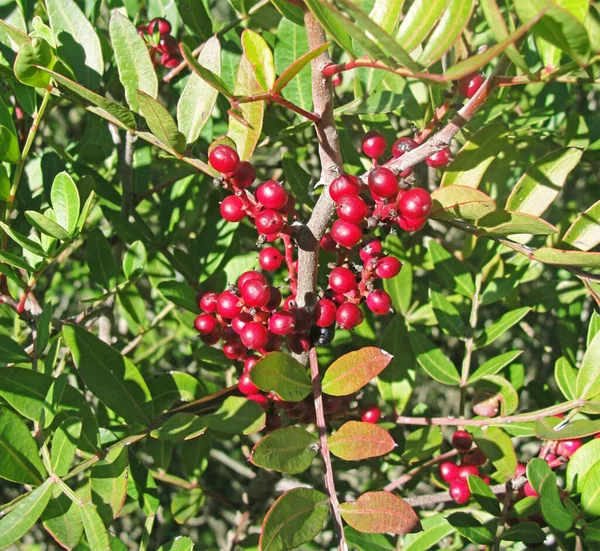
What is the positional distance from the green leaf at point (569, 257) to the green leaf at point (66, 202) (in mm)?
655

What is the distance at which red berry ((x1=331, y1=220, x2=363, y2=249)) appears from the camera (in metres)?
0.91

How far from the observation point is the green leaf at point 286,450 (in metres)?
0.90

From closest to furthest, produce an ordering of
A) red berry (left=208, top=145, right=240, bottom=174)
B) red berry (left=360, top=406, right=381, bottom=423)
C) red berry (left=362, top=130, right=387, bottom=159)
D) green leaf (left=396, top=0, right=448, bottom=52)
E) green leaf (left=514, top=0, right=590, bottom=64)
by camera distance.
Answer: green leaf (left=514, top=0, right=590, bottom=64), green leaf (left=396, top=0, right=448, bottom=52), red berry (left=208, top=145, right=240, bottom=174), red berry (left=362, top=130, right=387, bottom=159), red berry (left=360, top=406, right=381, bottom=423)

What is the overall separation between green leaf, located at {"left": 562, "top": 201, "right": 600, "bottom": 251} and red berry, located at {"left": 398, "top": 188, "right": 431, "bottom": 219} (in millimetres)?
276

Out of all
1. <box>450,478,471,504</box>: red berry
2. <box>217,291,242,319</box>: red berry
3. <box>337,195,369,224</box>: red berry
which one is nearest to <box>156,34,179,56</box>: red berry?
<box>217,291,242,319</box>: red berry

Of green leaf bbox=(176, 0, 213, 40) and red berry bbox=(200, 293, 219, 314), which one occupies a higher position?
green leaf bbox=(176, 0, 213, 40)

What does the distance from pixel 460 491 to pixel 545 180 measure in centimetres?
61

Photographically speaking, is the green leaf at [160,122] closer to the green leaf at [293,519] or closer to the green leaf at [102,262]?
the green leaf at [102,262]

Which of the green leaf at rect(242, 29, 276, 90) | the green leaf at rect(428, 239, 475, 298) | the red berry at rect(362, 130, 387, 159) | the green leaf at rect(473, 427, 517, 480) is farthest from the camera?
the green leaf at rect(428, 239, 475, 298)

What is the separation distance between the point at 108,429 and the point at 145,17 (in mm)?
1043

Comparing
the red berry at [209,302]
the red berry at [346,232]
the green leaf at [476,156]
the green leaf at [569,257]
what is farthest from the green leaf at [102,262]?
the green leaf at [569,257]

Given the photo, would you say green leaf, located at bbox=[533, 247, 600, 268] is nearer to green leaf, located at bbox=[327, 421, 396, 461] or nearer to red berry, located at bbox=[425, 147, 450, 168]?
red berry, located at bbox=[425, 147, 450, 168]

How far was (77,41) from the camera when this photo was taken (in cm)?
112

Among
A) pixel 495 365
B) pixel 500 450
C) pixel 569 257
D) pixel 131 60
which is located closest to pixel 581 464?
pixel 500 450
